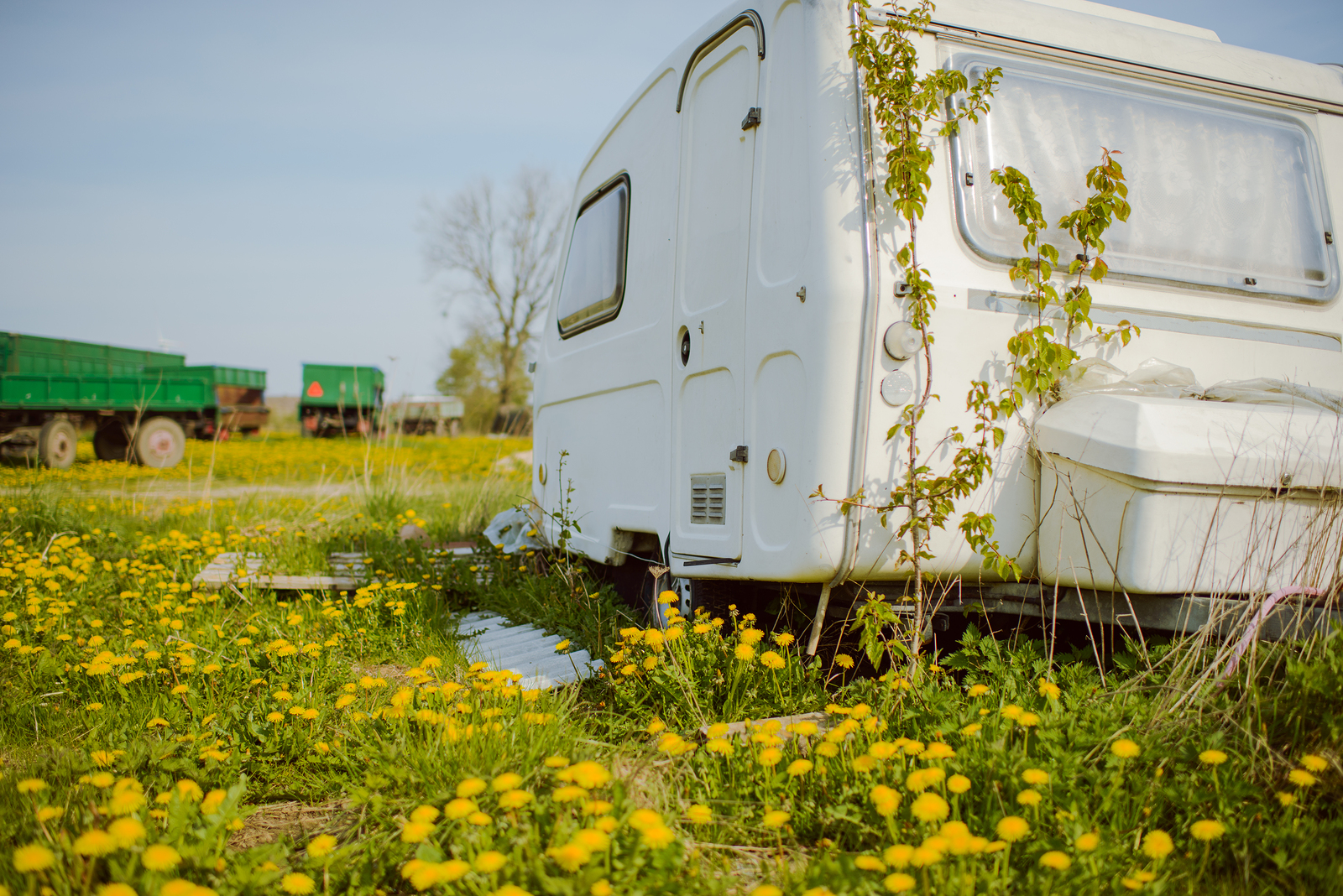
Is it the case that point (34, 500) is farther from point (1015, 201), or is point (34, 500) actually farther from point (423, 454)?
point (423, 454)

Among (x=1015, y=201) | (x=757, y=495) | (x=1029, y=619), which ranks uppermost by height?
(x=1015, y=201)

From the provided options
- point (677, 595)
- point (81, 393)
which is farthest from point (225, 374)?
point (677, 595)

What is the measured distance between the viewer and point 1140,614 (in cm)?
219

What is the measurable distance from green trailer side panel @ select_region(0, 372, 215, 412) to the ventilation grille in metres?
12.3

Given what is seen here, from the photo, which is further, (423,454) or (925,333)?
(423,454)

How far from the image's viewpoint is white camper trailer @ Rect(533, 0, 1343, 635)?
6.77 ft

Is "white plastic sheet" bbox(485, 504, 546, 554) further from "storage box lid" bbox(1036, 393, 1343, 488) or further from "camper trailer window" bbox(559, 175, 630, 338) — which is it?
"storage box lid" bbox(1036, 393, 1343, 488)

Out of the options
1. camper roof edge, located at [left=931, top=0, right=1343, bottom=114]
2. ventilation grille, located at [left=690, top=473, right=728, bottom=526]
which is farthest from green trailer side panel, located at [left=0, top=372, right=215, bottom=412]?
camper roof edge, located at [left=931, top=0, right=1343, bottom=114]

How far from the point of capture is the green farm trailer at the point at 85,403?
1258 cm

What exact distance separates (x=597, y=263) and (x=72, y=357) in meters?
16.2

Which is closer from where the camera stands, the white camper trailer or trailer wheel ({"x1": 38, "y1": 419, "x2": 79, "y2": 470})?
the white camper trailer

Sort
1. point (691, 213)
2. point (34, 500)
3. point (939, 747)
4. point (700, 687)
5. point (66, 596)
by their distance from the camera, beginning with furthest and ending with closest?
1. point (34, 500)
2. point (66, 596)
3. point (691, 213)
4. point (700, 687)
5. point (939, 747)

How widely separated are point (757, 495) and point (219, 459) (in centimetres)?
1538

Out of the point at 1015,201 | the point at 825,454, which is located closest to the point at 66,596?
the point at 825,454
